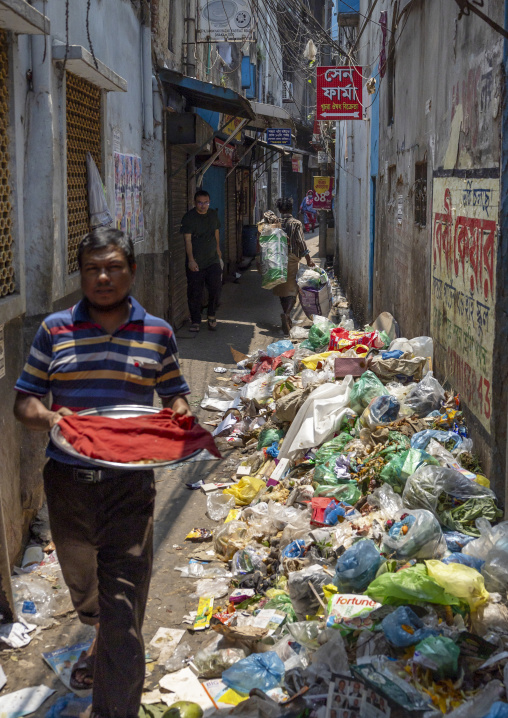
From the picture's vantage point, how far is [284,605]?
3.96 meters

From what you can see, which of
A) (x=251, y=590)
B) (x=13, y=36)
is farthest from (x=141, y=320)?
(x=13, y=36)

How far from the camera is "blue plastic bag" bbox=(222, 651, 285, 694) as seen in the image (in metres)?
3.33

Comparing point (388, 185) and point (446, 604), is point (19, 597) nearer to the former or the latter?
point (446, 604)

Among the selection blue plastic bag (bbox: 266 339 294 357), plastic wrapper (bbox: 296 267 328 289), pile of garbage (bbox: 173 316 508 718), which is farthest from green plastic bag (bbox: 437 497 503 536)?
plastic wrapper (bbox: 296 267 328 289)

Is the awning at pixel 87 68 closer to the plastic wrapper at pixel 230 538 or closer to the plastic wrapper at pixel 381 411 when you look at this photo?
the plastic wrapper at pixel 381 411

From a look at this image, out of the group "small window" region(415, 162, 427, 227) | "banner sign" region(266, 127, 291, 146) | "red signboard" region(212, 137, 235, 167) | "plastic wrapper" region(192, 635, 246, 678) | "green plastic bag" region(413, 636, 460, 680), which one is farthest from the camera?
"banner sign" region(266, 127, 291, 146)

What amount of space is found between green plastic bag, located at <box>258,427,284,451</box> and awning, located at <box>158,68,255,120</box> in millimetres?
5104

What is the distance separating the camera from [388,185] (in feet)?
33.2

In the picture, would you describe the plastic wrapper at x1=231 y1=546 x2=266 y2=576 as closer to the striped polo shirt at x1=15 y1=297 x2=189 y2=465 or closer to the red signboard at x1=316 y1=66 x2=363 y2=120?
the striped polo shirt at x1=15 y1=297 x2=189 y2=465

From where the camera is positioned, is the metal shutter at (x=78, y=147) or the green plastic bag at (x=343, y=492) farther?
the metal shutter at (x=78, y=147)

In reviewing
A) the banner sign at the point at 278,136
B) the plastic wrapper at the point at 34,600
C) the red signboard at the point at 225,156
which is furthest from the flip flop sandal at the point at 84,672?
the banner sign at the point at 278,136

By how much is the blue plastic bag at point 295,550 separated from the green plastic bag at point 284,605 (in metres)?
0.29

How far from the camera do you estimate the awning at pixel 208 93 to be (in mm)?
10023

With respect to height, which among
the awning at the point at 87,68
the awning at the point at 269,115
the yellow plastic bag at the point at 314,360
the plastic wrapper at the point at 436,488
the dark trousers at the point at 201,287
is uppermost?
the awning at the point at 269,115
